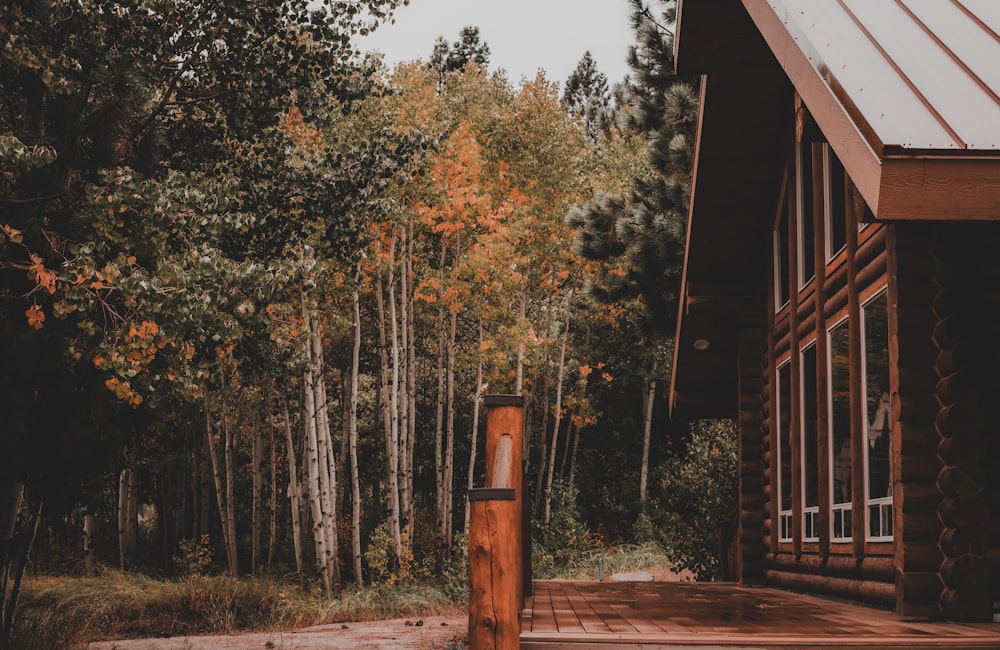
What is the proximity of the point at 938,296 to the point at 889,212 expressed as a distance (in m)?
1.72

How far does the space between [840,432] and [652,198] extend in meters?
7.56

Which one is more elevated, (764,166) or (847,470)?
(764,166)

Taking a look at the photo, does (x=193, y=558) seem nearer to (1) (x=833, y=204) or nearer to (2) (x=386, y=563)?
(2) (x=386, y=563)

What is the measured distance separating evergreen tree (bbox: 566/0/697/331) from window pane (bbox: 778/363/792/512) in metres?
4.90

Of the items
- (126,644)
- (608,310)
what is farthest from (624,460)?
(126,644)

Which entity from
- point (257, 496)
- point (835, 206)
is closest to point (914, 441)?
point (835, 206)

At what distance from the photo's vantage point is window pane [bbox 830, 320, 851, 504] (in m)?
7.57

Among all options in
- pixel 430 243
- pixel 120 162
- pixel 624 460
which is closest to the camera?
pixel 120 162

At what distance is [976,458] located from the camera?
594cm

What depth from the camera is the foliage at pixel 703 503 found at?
14812 millimetres

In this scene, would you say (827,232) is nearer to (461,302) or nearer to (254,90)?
(254,90)

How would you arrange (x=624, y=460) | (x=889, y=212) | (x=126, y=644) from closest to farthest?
(x=889, y=212), (x=126, y=644), (x=624, y=460)

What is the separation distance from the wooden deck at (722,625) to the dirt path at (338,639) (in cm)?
437

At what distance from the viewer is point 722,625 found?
559 centimetres
